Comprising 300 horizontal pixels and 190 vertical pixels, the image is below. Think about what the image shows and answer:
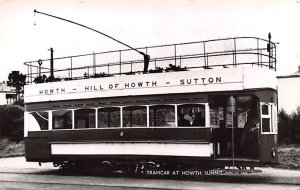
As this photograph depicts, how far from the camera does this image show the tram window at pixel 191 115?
14.0 metres

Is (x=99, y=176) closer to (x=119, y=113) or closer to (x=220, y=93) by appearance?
(x=119, y=113)

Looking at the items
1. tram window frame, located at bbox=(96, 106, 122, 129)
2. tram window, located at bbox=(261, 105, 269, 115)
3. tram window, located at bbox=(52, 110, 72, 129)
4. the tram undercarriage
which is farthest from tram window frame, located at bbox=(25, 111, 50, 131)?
tram window, located at bbox=(261, 105, 269, 115)

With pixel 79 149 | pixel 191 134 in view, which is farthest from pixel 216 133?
pixel 79 149

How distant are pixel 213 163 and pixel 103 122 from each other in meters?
3.97

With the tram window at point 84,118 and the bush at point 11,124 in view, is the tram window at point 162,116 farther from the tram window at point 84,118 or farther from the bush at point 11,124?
the bush at point 11,124

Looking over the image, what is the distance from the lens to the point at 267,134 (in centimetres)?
1358

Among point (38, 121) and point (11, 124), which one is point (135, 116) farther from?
point (11, 124)

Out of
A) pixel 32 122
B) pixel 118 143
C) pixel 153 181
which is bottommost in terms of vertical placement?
pixel 153 181

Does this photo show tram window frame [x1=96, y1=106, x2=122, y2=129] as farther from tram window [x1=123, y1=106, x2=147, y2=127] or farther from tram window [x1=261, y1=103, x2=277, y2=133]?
tram window [x1=261, y1=103, x2=277, y2=133]

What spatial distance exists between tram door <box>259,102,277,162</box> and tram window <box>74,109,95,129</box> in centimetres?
553

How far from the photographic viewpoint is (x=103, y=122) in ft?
51.6

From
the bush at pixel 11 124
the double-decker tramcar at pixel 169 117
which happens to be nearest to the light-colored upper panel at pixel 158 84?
the double-decker tramcar at pixel 169 117

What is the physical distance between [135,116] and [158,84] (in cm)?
125

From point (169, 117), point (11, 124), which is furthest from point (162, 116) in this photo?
point (11, 124)
